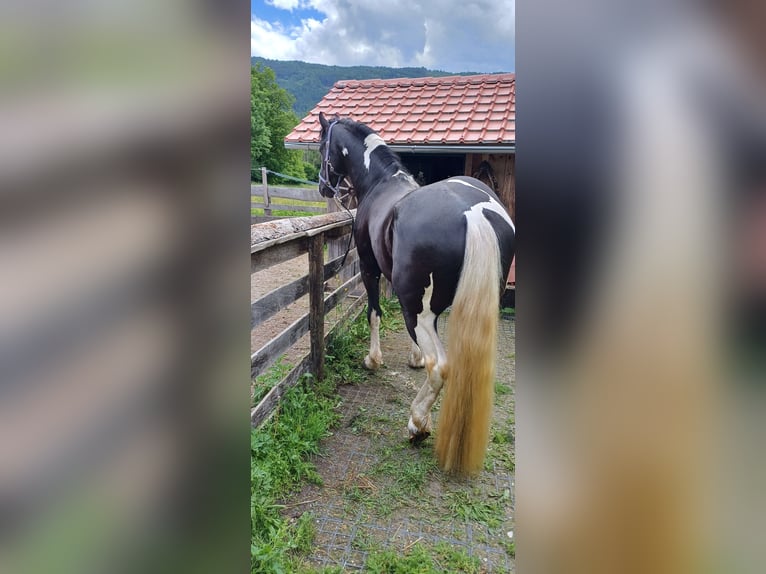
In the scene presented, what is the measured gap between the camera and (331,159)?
11.4 feet

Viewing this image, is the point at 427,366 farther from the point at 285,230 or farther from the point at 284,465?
the point at 285,230

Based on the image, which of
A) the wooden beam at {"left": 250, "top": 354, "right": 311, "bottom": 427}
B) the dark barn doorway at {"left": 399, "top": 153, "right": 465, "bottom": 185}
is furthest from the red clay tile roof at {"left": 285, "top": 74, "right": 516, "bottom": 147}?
the wooden beam at {"left": 250, "top": 354, "right": 311, "bottom": 427}

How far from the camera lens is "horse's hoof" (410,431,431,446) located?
2.39 metres

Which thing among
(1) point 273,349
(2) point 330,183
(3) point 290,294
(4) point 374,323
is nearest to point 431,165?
(2) point 330,183

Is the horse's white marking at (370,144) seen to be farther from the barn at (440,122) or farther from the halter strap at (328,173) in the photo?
the barn at (440,122)

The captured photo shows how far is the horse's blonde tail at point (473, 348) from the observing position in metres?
2.00

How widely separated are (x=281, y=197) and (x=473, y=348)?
6.66 metres
